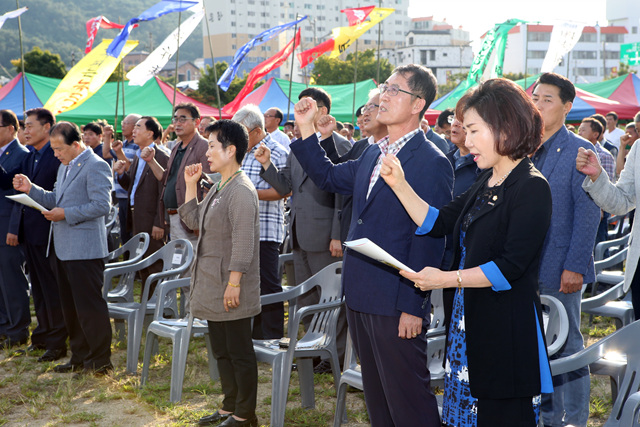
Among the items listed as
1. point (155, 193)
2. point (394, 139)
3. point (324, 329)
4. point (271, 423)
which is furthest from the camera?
point (155, 193)

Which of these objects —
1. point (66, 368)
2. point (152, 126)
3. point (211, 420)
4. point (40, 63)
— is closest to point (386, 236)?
point (211, 420)

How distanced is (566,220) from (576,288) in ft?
1.15

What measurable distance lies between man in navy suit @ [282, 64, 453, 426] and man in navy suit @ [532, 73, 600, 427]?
0.88 metres

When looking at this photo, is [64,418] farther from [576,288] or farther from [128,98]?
[128,98]

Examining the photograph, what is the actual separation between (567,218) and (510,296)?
4.44 feet

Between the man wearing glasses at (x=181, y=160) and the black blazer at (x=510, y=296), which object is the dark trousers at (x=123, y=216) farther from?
the black blazer at (x=510, y=296)

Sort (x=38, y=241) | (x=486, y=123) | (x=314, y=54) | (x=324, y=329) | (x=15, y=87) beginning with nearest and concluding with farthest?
(x=486, y=123) < (x=324, y=329) < (x=38, y=241) < (x=314, y=54) < (x=15, y=87)

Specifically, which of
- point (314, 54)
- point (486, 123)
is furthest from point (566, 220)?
point (314, 54)

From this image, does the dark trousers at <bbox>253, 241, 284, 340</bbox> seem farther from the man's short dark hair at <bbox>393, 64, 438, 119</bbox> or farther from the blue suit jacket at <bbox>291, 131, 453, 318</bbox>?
the man's short dark hair at <bbox>393, 64, 438, 119</bbox>

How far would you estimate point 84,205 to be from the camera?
4715mm

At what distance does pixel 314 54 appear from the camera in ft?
43.6

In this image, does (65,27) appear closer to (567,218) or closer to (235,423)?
(235,423)

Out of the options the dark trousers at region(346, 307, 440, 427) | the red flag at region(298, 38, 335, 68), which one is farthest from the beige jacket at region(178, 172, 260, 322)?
the red flag at region(298, 38, 335, 68)

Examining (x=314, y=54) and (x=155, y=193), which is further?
(x=314, y=54)
